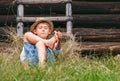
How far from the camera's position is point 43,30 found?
18.1 feet

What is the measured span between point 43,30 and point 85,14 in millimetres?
1987

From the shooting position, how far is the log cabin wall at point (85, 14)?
7.13 m

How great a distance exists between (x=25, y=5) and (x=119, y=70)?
266 cm

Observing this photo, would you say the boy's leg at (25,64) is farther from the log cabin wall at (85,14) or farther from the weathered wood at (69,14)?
the log cabin wall at (85,14)

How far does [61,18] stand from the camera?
664cm

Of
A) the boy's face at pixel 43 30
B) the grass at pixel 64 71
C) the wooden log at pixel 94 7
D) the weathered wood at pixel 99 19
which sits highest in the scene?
the wooden log at pixel 94 7

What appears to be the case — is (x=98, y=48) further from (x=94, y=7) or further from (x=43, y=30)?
(x=43, y=30)

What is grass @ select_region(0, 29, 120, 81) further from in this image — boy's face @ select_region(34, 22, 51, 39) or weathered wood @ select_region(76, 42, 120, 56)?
weathered wood @ select_region(76, 42, 120, 56)

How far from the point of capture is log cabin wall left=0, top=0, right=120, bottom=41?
7.13 m

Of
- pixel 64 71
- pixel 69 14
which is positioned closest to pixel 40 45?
pixel 64 71

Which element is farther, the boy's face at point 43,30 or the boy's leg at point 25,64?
the boy's face at point 43,30

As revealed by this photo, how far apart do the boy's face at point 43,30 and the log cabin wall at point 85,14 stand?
5.15ft

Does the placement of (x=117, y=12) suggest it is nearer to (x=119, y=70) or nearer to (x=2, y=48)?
(x=2, y=48)

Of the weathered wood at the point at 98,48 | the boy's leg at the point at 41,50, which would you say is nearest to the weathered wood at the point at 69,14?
the weathered wood at the point at 98,48
